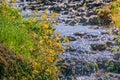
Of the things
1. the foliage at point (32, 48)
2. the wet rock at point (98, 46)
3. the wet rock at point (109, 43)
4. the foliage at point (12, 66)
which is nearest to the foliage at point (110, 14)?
the wet rock at point (109, 43)

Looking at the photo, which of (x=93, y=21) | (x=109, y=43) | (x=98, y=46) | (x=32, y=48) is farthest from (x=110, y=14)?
(x=32, y=48)

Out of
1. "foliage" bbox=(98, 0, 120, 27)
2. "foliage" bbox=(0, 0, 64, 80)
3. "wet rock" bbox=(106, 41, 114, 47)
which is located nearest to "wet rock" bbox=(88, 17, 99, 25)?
"foliage" bbox=(98, 0, 120, 27)

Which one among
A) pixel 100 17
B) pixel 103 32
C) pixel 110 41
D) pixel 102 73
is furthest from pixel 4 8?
pixel 100 17

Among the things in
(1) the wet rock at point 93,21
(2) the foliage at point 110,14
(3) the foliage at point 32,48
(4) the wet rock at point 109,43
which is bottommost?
(1) the wet rock at point 93,21

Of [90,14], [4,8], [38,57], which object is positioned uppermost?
[4,8]

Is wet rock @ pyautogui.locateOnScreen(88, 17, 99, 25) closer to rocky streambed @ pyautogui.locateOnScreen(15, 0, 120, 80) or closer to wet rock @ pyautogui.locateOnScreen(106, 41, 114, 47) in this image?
rocky streambed @ pyautogui.locateOnScreen(15, 0, 120, 80)

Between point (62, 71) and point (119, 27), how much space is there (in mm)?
4860

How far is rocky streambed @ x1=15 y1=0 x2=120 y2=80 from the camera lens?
32.8 ft

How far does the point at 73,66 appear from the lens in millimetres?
10250

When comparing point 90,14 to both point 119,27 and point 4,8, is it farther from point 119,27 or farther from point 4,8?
point 4,8

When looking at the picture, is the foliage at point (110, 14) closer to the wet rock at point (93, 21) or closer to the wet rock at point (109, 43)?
the wet rock at point (93, 21)

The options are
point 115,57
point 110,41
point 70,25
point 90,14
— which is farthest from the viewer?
point 90,14

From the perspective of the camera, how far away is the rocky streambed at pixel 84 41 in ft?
32.8

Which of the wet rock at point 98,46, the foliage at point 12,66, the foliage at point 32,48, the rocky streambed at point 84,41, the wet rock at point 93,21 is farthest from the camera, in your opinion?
the wet rock at point 93,21
